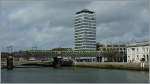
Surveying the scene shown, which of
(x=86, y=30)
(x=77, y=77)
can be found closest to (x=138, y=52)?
(x=77, y=77)

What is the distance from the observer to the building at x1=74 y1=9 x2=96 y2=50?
135 meters

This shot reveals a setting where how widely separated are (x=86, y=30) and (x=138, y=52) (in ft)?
200

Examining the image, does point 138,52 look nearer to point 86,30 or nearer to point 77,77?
point 77,77

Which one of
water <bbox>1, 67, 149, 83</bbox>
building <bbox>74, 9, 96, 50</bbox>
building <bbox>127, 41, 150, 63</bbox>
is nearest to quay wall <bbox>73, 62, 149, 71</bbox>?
building <bbox>127, 41, 150, 63</bbox>

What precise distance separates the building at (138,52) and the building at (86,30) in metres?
55.6

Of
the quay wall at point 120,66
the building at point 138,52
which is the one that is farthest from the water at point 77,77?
the building at point 138,52

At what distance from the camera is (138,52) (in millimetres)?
75688

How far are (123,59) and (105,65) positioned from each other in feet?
64.1

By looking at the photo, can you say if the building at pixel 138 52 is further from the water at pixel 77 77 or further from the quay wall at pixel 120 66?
the water at pixel 77 77

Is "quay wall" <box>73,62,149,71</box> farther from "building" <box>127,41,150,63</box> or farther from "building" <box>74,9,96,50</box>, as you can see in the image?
"building" <box>74,9,96,50</box>

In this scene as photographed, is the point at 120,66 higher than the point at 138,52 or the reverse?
the reverse

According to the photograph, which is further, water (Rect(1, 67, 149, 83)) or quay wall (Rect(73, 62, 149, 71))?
quay wall (Rect(73, 62, 149, 71))

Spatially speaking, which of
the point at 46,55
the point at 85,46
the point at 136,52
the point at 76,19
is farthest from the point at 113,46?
the point at 136,52

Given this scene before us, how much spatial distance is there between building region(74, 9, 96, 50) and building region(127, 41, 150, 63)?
182ft
